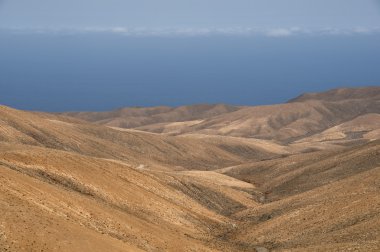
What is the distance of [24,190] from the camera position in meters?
48.1

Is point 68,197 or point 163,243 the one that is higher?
point 68,197

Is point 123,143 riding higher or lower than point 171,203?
lower

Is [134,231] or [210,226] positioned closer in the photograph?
[134,231]

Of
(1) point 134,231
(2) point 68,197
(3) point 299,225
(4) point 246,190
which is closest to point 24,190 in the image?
(2) point 68,197

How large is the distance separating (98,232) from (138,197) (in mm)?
19638

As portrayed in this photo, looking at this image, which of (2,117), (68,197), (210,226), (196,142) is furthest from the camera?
(196,142)

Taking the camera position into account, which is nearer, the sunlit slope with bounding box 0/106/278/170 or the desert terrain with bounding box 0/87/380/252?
the desert terrain with bounding box 0/87/380/252

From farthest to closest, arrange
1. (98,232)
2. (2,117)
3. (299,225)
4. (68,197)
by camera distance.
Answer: (2,117)
(299,225)
(68,197)
(98,232)

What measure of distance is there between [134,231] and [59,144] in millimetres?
57068

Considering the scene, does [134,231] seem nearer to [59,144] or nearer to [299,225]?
[299,225]

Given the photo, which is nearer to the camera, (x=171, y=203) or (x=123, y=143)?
(x=171, y=203)

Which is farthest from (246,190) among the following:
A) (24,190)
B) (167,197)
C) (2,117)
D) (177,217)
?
(24,190)

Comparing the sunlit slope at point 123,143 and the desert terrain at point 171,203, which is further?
the sunlit slope at point 123,143

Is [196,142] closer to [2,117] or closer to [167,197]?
[2,117]
